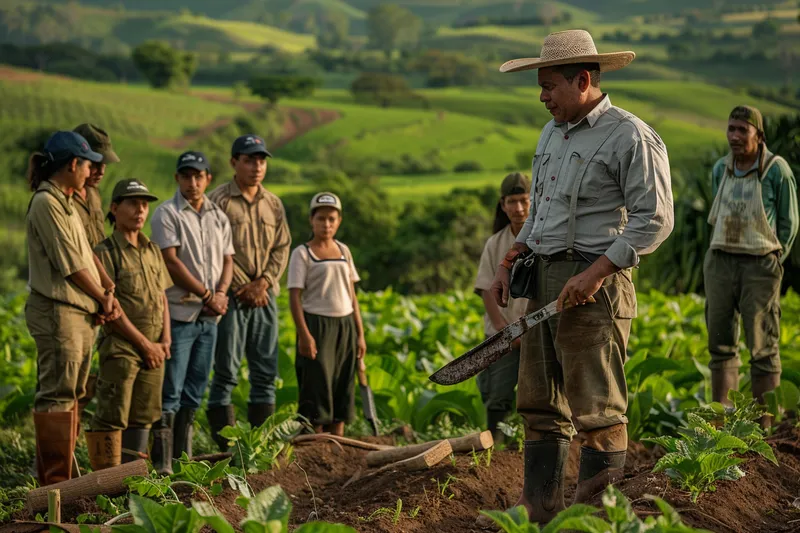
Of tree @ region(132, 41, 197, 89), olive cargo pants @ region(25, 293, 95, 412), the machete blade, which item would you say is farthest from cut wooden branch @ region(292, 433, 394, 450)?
tree @ region(132, 41, 197, 89)

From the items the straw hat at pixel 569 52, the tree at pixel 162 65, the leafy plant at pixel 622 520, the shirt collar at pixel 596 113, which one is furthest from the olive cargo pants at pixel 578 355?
the tree at pixel 162 65

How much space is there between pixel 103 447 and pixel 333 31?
155m

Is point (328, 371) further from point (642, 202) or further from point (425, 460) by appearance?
point (642, 202)

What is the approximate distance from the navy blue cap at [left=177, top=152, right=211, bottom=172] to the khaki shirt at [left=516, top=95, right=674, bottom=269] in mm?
2603

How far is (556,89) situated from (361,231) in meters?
40.8

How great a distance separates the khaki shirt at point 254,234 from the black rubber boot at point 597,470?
2.96 meters

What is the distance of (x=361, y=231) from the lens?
45.2m

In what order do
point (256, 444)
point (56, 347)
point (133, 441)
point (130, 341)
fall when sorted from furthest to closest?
point (133, 441) → point (130, 341) → point (56, 347) → point (256, 444)

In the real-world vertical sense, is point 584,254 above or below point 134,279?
above

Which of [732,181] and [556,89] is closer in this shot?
[556,89]

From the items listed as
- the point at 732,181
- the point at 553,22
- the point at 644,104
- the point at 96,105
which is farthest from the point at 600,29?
the point at 732,181

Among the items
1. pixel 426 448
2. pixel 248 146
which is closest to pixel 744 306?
pixel 426 448

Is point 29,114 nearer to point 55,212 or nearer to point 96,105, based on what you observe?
point 96,105

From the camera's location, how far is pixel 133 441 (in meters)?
6.09
